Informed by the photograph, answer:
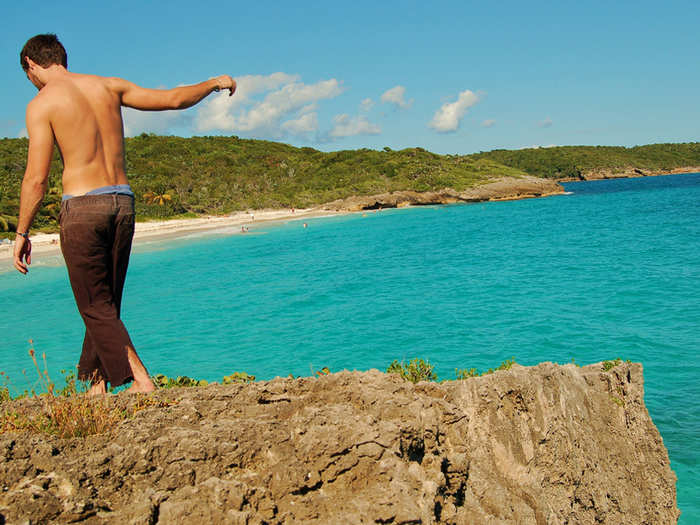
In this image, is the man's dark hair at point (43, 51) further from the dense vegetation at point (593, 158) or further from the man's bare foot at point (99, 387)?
the dense vegetation at point (593, 158)

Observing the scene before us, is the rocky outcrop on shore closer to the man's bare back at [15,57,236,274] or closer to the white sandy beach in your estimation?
the white sandy beach

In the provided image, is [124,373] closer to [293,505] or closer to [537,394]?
[293,505]

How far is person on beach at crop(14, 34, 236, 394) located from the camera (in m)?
3.73

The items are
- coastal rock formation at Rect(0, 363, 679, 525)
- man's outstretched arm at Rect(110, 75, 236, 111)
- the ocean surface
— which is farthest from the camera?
the ocean surface

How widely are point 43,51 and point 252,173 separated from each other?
78668mm

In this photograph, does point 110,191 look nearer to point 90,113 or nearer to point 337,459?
point 90,113

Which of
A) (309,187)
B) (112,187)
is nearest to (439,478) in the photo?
(112,187)

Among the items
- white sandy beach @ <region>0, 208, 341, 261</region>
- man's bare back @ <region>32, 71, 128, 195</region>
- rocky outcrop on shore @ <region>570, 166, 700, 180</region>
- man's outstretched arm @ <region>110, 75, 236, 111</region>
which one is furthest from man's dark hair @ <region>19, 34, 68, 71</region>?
rocky outcrop on shore @ <region>570, 166, 700, 180</region>

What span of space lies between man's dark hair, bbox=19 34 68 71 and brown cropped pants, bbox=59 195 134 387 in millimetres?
1185

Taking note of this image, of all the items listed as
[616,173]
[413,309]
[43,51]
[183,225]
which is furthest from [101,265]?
[616,173]

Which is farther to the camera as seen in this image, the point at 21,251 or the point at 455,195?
the point at 455,195

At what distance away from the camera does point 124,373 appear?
397 centimetres

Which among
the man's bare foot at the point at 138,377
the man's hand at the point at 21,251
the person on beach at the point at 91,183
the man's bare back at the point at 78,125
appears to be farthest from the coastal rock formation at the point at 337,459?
the man's bare back at the point at 78,125

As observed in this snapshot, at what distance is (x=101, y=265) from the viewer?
3.92 meters
